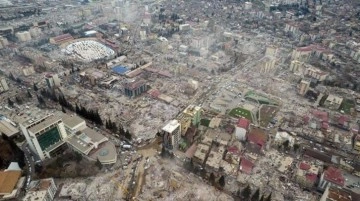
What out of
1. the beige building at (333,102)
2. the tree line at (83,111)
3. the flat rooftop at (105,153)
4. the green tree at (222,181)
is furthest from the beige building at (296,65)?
the flat rooftop at (105,153)

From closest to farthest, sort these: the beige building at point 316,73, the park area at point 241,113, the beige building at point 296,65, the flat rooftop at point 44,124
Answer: the flat rooftop at point 44,124, the park area at point 241,113, the beige building at point 316,73, the beige building at point 296,65

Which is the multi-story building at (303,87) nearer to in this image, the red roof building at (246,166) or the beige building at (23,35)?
the red roof building at (246,166)

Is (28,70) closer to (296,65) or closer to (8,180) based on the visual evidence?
(8,180)

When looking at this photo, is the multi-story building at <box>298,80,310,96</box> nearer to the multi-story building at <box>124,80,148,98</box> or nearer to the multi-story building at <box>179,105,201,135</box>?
the multi-story building at <box>179,105,201,135</box>

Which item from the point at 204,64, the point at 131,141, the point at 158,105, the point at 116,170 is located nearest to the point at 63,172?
the point at 116,170

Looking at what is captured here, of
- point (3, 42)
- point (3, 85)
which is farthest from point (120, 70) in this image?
point (3, 42)

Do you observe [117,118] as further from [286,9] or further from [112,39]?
[286,9]
